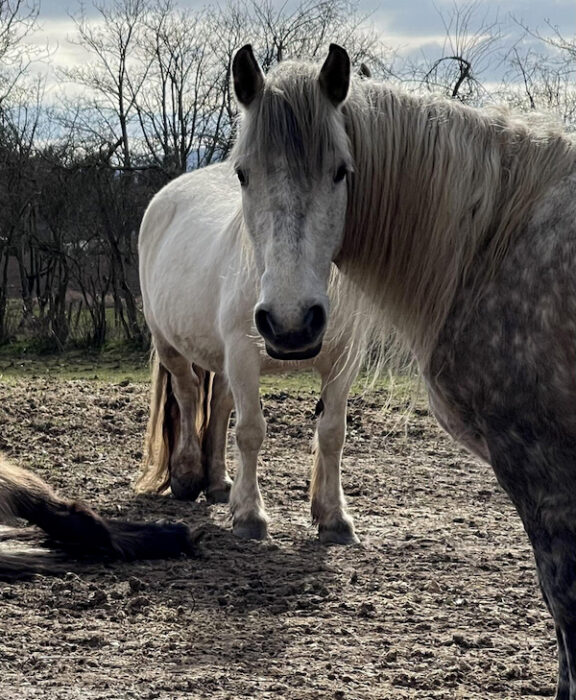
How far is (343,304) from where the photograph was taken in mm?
3322

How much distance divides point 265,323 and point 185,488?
355 centimetres

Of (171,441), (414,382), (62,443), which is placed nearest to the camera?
(414,382)

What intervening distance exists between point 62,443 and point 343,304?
427 cm

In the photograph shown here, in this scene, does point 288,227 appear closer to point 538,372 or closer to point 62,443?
point 538,372

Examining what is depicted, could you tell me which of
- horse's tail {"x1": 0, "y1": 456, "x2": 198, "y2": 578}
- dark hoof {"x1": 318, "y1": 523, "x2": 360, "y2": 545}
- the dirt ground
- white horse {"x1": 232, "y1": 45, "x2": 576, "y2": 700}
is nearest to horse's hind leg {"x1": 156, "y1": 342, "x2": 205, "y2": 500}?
the dirt ground

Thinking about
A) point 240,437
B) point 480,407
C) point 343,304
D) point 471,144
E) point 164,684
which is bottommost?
point 164,684

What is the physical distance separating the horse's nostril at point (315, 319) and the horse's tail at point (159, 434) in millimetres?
3740

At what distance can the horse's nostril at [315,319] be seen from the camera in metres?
2.61

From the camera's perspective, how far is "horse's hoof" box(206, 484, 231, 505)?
19.7 ft

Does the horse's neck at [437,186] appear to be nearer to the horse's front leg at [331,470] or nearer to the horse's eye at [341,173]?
the horse's eye at [341,173]

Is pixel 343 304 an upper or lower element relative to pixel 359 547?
upper

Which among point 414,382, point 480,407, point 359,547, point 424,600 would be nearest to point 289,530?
point 359,547

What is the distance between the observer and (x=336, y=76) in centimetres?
280

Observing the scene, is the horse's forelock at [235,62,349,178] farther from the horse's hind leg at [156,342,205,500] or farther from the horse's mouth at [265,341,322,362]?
the horse's hind leg at [156,342,205,500]
